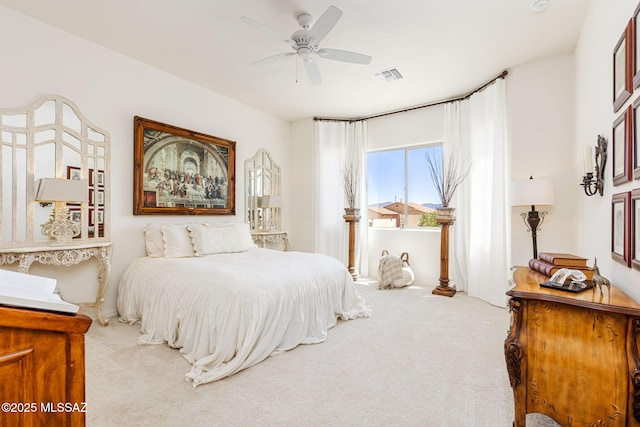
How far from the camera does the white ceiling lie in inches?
104

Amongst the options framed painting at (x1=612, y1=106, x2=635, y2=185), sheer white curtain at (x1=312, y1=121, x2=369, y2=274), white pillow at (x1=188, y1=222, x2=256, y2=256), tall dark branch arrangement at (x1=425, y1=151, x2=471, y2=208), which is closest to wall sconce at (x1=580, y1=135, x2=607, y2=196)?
framed painting at (x1=612, y1=106, x2=635, y2=185)

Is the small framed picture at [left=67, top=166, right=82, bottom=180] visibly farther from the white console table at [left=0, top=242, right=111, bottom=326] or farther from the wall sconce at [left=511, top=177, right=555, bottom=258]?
the wall sconce at [left=511, top=177, right=555, bottom=258]

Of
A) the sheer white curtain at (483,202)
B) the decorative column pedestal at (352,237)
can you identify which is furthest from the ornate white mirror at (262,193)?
the sheer white curtain at (483,202)

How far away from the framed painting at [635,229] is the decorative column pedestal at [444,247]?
112 inches

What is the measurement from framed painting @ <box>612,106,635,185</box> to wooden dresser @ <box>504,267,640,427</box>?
65cm

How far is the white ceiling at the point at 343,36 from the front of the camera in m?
2.64

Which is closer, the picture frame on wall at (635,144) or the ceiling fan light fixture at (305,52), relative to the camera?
the picture frame on wall at (635,144)

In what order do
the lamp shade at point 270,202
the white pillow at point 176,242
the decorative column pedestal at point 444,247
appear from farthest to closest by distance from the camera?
the lamp shade at point 270,202, the decorative column pedestal at point 444,247, the white pillow at point 176,242

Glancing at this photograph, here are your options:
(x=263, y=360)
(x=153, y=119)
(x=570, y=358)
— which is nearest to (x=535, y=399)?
(x=570, y=358)

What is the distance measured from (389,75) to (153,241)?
346 centimetres

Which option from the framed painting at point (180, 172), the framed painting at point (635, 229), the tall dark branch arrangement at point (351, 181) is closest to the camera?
the framed painting at point (635, 229)

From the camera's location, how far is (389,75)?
12.7 ft

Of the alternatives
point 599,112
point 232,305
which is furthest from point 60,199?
point 599,112

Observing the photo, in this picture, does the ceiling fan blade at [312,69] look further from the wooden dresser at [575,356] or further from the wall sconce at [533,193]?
the wooden dresser at [575,356]
